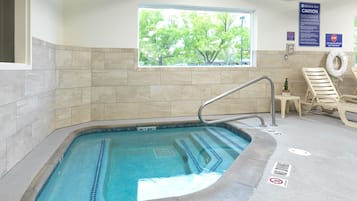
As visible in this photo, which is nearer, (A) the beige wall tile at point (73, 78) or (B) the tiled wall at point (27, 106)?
(B) the tiled wall at point (27, 106)

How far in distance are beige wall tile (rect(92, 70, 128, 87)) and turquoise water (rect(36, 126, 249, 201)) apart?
102 centimetres

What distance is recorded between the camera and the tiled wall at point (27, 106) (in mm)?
2564

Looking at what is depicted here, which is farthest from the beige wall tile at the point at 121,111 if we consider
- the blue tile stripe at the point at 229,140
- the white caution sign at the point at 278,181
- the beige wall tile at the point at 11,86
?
the white caution sign at the point at 278,181

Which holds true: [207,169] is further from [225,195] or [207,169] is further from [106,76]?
[106,76]

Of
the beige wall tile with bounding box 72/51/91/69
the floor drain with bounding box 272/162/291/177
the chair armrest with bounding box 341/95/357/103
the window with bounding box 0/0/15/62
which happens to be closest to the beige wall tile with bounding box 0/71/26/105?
the window with bounding box 0/0/15/62

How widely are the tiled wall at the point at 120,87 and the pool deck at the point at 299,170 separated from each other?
0.43m

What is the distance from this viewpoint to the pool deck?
2145 mm

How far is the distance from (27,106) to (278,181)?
278 cm

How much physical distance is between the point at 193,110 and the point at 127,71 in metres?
1.57

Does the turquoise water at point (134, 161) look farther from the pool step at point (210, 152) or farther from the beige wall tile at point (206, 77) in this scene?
the beige wall tile at point (206, 77)

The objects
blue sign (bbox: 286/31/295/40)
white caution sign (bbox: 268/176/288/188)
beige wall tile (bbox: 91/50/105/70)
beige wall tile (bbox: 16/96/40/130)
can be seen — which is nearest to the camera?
white caution sign (bbox: 268/176/288/188)

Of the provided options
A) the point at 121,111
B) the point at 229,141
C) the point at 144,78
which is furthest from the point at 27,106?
the point at 229,141

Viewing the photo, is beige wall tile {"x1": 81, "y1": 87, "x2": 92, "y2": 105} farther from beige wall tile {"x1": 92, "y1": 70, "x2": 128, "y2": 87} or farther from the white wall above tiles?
the white wall above tiles

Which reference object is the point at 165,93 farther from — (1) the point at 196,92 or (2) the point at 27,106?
(2) the point at 27,106
